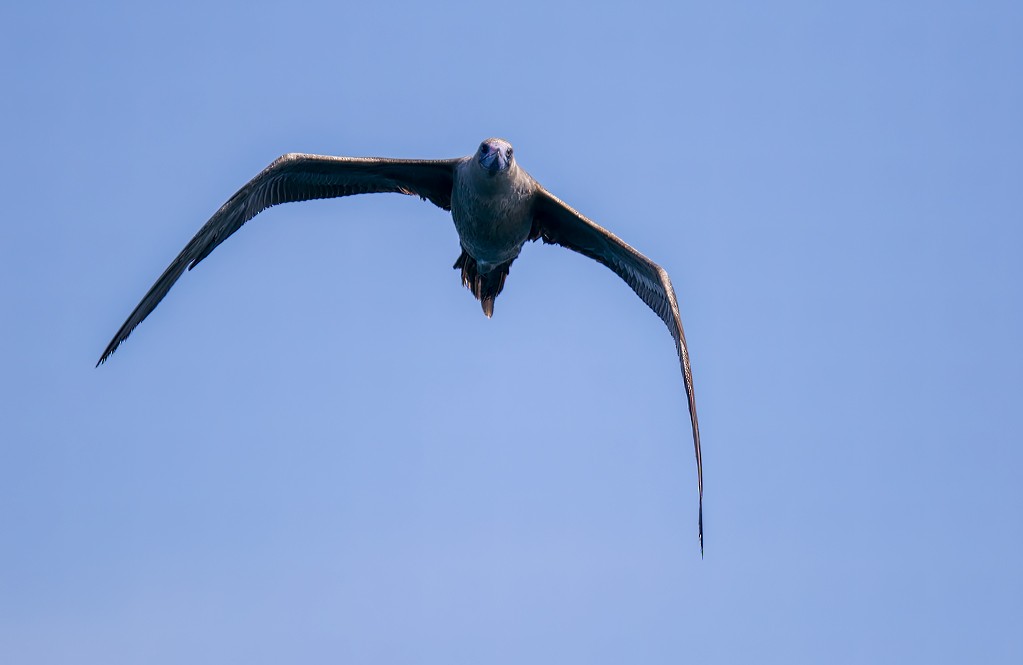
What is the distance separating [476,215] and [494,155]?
1.05 m

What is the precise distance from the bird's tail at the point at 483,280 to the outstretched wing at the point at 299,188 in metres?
0.85

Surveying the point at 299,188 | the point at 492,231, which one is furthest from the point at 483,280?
the point at 299,188

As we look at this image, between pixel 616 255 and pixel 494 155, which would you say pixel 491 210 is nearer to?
pixel 494 155

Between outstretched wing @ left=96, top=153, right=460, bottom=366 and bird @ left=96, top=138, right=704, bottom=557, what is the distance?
0.05 ft

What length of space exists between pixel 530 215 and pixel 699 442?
13.1 feet

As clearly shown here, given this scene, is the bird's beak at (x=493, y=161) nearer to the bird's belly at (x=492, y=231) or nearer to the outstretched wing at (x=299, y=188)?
the bird's belly at (x=492, y=231)

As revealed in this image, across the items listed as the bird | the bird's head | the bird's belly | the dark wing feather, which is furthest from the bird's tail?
→ the bird's head

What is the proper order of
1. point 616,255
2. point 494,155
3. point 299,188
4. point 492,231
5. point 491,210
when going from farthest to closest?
point 616,255, point 299,188, point 492,231, point 491,210, point 494,155

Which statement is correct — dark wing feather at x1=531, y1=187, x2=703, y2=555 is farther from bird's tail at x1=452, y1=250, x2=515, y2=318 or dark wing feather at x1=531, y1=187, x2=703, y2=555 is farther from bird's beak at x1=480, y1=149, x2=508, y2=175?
bird's beak at x1=480, y1=149, x2=508, y2=175

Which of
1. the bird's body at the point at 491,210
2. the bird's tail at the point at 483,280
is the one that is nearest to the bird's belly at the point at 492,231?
the bird's body at the point at 491,210

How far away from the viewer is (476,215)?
691 inches

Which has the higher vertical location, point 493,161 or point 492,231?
point 493,161

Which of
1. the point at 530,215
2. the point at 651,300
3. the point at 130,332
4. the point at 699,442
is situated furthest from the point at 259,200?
the point at 699,442

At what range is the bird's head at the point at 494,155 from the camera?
55.2 ft
